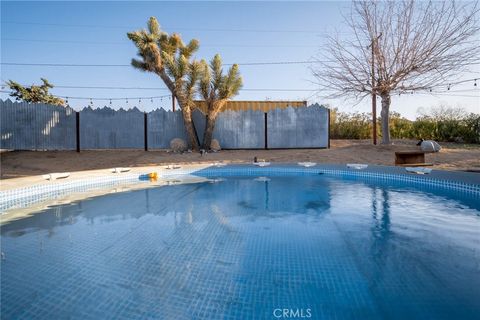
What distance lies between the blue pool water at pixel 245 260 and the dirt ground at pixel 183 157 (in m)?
4.97

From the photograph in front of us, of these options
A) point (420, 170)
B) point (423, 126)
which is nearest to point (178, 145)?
point (420, 170)

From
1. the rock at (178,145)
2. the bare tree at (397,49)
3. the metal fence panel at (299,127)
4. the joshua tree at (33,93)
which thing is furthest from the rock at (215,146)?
the joshua tree at (33,93)

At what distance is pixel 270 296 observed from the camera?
2.44m

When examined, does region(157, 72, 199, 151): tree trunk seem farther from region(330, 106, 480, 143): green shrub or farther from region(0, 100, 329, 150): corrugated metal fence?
region(330, 106, 480, 143): green shrub

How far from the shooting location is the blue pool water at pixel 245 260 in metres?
2.29

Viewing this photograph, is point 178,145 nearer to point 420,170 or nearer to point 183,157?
point 183,157

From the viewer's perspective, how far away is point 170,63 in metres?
11.4

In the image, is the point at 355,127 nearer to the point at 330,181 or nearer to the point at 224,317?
the point at 330,181

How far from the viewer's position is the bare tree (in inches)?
469

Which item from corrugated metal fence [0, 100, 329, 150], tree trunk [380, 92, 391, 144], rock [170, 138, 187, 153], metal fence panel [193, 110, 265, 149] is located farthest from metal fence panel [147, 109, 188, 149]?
tree trunk [380, 92, 391, 144]

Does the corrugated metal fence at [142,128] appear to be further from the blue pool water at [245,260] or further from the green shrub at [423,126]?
the blue pool water at [245,260]

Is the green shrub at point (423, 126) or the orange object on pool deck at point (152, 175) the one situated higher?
the green shrub at point (423, 126)

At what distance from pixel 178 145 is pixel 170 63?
3.16m

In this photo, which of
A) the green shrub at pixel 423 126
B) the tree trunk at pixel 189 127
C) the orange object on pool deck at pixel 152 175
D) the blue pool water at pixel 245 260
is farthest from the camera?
the green shrub at pixel 423 126
